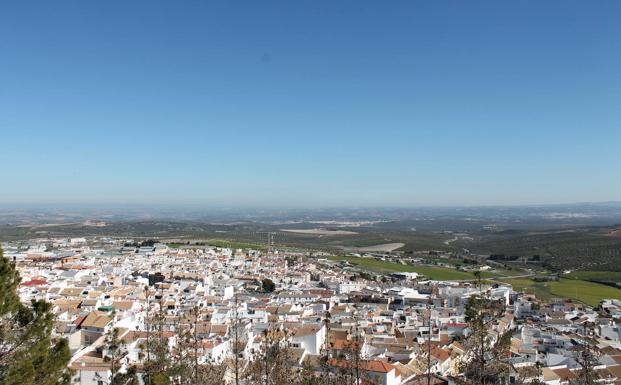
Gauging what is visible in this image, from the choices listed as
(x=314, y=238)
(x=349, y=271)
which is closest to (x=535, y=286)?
(x=349, y=271)

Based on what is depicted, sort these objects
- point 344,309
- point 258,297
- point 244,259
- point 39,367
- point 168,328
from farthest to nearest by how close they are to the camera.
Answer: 1. point 244,259
2. point 258,297
3. point 344,309
4. point 168,328
5. point 39,367

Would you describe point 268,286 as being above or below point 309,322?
below

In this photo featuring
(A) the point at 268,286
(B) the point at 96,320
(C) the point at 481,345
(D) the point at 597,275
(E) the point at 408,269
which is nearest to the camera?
(C) the point at 481,345

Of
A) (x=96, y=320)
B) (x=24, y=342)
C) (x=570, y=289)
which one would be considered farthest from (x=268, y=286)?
(x=24, y=342)

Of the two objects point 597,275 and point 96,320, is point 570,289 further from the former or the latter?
point 96,320

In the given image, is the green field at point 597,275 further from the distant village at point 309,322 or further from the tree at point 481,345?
the tree at point 481,345

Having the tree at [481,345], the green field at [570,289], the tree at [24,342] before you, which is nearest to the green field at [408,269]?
the green field at [570,289]

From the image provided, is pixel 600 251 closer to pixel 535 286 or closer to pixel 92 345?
pixel 535 286
